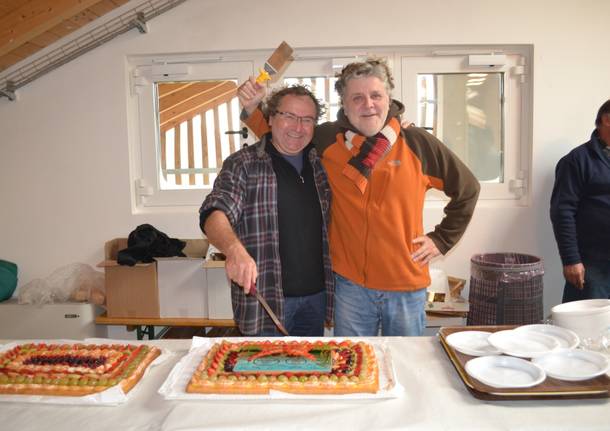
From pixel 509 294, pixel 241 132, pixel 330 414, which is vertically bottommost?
pixel 509 294

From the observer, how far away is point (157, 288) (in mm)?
2691

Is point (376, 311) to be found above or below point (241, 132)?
below

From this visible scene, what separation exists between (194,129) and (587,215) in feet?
7.76

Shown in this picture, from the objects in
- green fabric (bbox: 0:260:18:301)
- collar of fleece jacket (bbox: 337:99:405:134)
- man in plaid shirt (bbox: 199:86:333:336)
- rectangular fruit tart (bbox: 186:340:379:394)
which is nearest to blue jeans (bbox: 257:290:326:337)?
man in plaid shirt (bbox: 199:86:333:336)

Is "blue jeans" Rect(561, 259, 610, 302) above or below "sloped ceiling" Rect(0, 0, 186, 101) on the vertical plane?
below

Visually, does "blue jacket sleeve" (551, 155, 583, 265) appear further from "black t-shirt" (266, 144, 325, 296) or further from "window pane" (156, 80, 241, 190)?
"window pane" (156, 80, 241, 190)

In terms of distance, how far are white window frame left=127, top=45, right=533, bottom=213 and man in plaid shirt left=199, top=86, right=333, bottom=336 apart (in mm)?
1441

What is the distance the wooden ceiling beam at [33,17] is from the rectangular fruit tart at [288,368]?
203 cm

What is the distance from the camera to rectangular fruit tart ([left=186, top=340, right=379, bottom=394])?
111 cm

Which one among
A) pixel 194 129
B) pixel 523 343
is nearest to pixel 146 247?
pixel 194 129

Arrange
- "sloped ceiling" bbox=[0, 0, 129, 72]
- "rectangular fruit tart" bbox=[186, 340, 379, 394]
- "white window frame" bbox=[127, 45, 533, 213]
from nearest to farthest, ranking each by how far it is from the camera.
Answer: "rectangular fruit tart" bbox=[186, 340, 379, 394] < "sloped ceiling" bbox=[0, 0, 129, 72] < "white window frame" bbox=[127, 45, 533, 213]

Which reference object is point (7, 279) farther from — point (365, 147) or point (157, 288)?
point (365, 147)

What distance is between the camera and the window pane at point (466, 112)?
3146mm

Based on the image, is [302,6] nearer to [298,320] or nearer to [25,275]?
[298,320]
